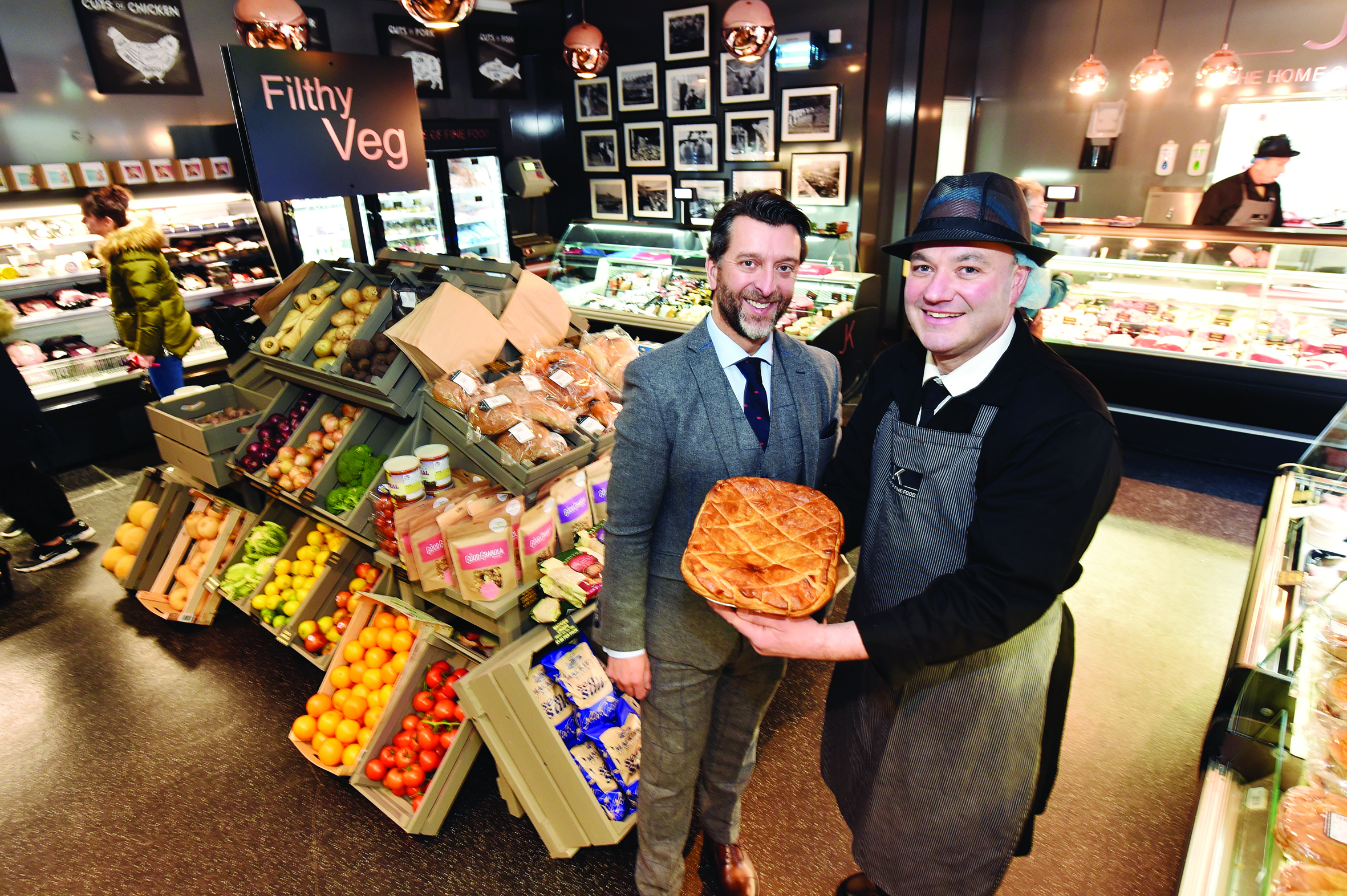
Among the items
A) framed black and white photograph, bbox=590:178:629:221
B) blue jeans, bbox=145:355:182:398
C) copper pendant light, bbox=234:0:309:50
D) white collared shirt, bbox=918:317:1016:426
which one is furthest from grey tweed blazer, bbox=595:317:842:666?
framed black and white photograph, bbox=590:178:629:221

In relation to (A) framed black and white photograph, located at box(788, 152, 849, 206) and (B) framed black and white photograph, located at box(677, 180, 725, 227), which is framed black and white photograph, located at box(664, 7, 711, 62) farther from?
(A) framed black and white photograph, located at box(788, 152, 849, 206)

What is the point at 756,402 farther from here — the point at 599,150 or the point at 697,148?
the point at 599,150

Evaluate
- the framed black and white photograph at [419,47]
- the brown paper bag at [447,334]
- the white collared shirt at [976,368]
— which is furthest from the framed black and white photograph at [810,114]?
the white collared shirt at [976,368]

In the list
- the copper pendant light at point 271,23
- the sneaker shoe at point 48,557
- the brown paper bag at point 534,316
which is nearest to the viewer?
the brown paper bag at point 534,316

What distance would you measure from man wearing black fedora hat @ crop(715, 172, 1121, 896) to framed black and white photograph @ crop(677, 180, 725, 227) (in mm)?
6520

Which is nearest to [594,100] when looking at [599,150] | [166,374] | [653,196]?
[599,150]

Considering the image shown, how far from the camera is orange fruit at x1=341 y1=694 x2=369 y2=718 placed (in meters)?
2.63

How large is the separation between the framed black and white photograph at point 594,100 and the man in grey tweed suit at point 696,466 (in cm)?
740

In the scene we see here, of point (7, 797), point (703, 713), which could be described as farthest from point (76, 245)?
point (703, 713)

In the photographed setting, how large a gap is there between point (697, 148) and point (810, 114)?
1.40 m

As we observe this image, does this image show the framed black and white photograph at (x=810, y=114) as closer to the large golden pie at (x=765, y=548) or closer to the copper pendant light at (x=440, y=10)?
the copper pendant light at (x=440, y=10)

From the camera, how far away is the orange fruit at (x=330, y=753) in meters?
2.59

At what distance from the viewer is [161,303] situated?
16.6ft

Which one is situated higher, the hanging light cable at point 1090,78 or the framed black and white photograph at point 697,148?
the hanging light cable at point 1090,78
